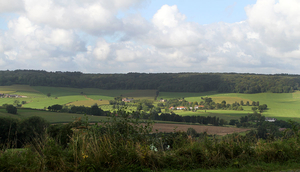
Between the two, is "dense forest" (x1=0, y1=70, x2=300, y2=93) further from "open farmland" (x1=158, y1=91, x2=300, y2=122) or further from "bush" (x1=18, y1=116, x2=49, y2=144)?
"bush" (x1=18, y1=116, x2=49, y2=144)

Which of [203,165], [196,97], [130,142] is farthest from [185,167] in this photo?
[196,97]

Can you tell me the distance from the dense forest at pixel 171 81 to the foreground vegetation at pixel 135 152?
9272 cm

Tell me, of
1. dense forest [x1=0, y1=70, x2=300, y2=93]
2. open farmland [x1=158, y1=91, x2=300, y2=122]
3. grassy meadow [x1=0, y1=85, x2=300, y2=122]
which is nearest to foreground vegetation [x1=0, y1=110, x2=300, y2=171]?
grassy meadow [x1=0, y1=85, x2=300, y2=122]

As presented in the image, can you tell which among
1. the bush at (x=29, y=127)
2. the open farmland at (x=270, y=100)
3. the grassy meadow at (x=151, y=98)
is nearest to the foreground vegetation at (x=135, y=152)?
the bush at (x=29, y=127)

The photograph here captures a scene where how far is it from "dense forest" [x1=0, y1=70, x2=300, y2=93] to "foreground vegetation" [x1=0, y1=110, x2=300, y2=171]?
304 ft

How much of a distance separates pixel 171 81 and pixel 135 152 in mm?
107741

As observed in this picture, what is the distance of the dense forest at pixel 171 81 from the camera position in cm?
A: 9169

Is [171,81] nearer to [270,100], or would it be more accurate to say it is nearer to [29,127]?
[270,100]

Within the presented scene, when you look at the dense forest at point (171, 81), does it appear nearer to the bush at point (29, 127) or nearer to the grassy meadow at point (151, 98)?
the grassy meadow at point (151, 98)

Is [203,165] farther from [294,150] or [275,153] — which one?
[294,150]

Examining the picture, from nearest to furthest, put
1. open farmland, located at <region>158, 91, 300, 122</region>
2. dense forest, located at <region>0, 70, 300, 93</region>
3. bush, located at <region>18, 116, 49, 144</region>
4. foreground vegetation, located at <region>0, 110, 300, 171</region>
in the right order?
foreground vegetation, located at <region>0, 110, 300, 171</region>
bush, located at <region>18, 116, 49, 144</region>
open farmland, located at <region>158, 91, 300, 122</region>
dense forest, located at <region>0, 70, 300, 93</region>

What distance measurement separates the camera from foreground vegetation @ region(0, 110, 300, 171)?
5316 millimetres

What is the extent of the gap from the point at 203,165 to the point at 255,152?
6.16ft

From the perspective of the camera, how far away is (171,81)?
4444 inches
